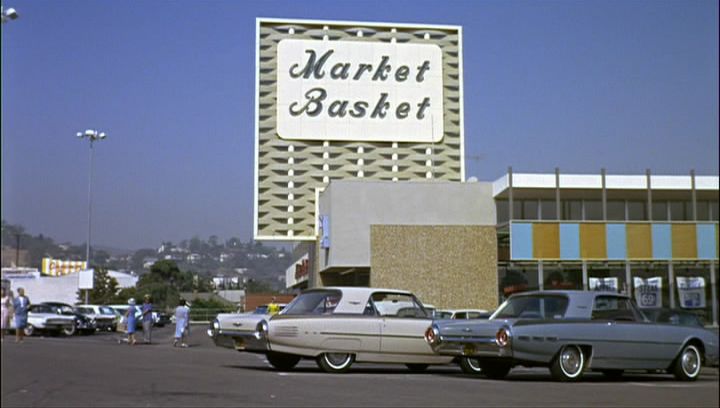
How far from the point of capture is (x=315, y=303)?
13484mm

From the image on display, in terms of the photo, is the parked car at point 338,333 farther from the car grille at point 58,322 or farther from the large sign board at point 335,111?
the large sign board at point 335,111

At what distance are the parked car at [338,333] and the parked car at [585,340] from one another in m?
1.56

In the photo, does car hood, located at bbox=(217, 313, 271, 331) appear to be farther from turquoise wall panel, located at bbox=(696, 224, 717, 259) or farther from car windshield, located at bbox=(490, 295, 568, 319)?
turquoise wall panel, located at bbox=(696, 224, 717, 259)

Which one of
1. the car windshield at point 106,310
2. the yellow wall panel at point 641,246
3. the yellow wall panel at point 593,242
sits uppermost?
the yellow wall panel at point 593,242

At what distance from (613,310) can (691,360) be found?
1.09 metres

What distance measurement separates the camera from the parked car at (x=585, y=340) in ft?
35.3

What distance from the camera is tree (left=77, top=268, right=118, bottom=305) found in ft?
11.3

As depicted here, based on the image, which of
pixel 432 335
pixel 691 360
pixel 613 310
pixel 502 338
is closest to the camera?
pixel 691 360

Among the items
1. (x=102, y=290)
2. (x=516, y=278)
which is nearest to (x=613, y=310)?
(x=102, y=290)

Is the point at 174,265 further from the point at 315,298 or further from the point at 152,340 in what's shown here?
the point at 315,298

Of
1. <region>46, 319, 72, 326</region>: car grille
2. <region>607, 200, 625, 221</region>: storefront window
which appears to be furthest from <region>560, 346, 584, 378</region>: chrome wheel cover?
<region>607, 200, 625, 221</region>: storefront window

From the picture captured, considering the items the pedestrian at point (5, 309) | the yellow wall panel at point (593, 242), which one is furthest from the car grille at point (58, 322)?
the yellow wall panel at point (593, 242)

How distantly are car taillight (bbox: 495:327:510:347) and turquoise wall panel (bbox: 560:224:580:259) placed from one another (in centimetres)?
2114

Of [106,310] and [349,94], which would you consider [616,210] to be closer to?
[349,94]
